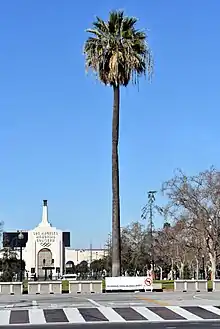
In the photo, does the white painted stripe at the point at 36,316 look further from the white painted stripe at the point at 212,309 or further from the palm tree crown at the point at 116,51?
the palm tree crown at the point at 116,51

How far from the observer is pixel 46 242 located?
139250 millimetres

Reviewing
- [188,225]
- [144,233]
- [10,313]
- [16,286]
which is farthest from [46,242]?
[10,313]

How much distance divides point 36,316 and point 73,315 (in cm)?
119

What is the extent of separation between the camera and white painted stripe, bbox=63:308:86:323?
64.2ft

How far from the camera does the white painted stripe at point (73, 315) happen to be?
1956cm

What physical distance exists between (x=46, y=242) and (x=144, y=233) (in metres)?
55.6

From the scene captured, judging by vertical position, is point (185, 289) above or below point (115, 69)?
below

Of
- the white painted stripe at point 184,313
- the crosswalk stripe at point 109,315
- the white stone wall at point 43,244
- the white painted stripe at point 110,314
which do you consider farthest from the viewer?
the white stone wall at point 43,244

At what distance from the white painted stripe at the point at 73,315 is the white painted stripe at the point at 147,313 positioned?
2.04m

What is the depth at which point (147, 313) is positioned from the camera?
21.5 m

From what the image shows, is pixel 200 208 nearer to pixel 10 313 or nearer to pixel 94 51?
pixel 94 51

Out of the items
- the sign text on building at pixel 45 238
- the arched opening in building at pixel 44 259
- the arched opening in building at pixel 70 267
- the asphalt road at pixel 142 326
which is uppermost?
the sign text on building at pixel 45 238

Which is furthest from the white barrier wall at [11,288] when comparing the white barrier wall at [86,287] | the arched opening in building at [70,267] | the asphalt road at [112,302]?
the arched opening in building at [70,267]

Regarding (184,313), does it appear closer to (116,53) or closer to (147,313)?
(147,313)
